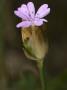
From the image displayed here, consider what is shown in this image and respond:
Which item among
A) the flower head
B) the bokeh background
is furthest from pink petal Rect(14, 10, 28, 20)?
the bokeh background

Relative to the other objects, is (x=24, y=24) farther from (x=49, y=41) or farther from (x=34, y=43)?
(x=49, y=41)

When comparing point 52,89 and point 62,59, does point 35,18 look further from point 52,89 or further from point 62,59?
point 62,59

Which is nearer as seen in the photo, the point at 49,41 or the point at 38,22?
the point at 38,22

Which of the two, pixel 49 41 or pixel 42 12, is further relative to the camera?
pixel 49 41

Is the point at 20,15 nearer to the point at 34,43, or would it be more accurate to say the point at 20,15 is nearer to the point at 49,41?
the point at 34,43

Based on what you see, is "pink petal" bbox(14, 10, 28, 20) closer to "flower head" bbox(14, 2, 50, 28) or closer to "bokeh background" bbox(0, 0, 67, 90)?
"flower head" bbox(14, 2, 50, 28)

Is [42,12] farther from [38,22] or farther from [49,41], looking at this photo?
[49,41]

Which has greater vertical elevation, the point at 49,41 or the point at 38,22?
the point at 38,22

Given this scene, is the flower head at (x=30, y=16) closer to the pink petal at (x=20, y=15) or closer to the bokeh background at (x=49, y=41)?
the pink petal at (x=20, y=15)

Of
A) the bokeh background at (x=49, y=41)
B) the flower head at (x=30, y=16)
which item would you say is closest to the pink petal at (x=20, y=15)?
the flower head at (x=30, y=16)

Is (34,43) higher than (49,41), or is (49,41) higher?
(34,43)

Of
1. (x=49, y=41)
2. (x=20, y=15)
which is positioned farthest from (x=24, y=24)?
(x=49, y=41)

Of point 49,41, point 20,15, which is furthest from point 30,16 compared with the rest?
point 49,41

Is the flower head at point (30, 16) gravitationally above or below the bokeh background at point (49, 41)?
above
